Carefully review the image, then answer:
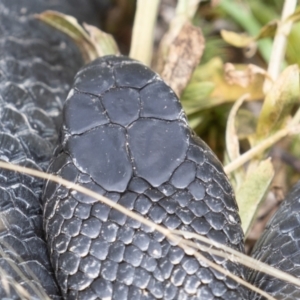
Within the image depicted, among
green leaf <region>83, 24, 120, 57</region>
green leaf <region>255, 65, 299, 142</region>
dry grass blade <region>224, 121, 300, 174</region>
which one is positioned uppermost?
green leaf <region>83, 24, 120, 57</region>

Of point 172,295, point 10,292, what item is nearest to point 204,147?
point 172,295

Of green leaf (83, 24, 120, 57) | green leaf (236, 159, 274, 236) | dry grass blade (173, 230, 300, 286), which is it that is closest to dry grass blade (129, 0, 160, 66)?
green leaf (83, 24, 120, 57)

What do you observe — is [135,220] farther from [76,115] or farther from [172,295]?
[76,115]

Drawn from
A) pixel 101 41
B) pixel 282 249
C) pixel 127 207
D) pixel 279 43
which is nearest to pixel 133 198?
pixel 127 207

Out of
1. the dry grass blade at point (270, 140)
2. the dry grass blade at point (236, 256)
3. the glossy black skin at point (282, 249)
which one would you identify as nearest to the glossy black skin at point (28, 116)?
the dry grass blade at point (236, 256)

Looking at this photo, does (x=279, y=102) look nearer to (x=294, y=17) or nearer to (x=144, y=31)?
(x=294, y=17)

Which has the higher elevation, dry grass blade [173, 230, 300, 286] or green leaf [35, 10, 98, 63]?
green leaf [35, 10, 98, 63]

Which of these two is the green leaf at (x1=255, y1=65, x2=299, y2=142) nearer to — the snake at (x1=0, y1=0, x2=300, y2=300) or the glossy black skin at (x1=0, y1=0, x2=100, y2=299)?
the snake at (x1=0, y1=0, x2=300, y2=300)

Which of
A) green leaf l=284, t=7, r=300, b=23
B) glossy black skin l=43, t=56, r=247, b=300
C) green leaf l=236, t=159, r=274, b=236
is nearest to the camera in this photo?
glossy black skin l=43, t=56, r=247, b=300
